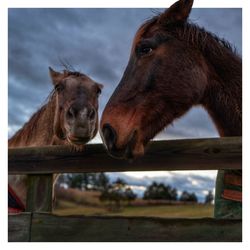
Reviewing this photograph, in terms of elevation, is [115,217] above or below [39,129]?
below

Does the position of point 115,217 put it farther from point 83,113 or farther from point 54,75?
point 54,75

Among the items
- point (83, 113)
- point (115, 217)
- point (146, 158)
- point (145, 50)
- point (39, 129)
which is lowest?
point (115, 217)

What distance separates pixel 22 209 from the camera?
438cm

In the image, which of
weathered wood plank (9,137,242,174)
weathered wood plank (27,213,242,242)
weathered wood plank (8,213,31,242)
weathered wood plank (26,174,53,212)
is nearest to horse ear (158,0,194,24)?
weathered wood plank (9,137,242,174)

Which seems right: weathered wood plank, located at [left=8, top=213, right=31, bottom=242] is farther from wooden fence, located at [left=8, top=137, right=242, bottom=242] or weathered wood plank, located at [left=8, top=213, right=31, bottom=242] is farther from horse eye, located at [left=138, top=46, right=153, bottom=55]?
horse eye, located at [left=138, top=46, right=153, bottom=55]

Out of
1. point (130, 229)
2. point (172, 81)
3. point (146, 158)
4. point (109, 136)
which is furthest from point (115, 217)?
point (172, 81)

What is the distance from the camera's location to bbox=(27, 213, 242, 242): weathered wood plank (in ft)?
8.26

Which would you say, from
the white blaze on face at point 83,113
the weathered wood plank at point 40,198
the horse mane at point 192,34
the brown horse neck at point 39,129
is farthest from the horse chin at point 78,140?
the horse mane at point 192,34

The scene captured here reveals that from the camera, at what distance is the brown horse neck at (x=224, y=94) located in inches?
114

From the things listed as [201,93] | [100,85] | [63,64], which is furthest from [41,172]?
[63,64]

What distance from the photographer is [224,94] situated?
9.57 feet

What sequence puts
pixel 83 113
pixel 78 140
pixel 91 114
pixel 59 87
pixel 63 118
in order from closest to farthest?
pixel 78 140
pixel 83 113
pixel 91 114
pixel 63 118
pixel 59 87

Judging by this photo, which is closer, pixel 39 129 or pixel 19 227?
pixel 19 227

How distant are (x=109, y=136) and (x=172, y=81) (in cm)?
72
